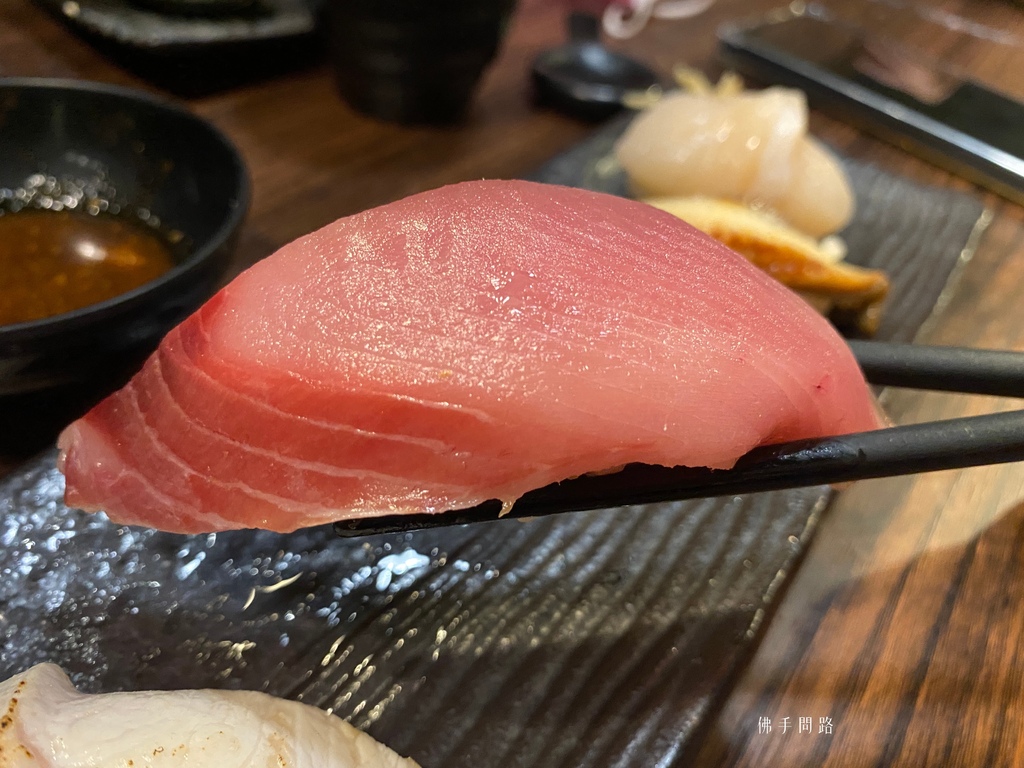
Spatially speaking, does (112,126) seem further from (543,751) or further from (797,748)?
(797,748)

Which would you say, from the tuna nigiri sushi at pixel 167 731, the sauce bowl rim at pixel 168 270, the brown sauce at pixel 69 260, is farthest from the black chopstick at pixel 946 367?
the brown sauce at pixel 69 260

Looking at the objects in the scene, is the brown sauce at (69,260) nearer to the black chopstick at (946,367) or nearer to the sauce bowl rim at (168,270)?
the sauce bowl rim at (168,270)

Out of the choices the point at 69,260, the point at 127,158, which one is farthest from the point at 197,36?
the point at 69,260

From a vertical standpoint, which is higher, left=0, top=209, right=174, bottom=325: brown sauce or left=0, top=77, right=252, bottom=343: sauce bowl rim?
left=0, top=77, right=252, bottom=343: sauce bowl rim

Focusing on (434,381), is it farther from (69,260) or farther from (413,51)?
(413,51)

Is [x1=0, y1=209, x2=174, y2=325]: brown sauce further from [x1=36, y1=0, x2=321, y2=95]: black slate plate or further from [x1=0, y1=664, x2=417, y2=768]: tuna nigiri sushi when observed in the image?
[x1=36, y1=0, x2=321, y2=95]: black slate plate

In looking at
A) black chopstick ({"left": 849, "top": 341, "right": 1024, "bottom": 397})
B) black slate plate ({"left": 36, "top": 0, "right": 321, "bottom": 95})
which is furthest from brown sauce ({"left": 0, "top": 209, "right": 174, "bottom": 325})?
black chopstick ({"left": 849, "top": 341, "right": 1024, "bottom": 397})

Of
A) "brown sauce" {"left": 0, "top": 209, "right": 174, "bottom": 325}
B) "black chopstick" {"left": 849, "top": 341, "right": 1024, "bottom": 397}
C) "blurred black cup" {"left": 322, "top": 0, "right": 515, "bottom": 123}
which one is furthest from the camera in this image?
"blurred black cup" {"left": 322, "top": 0, "right": 515, "bottom": 123}
